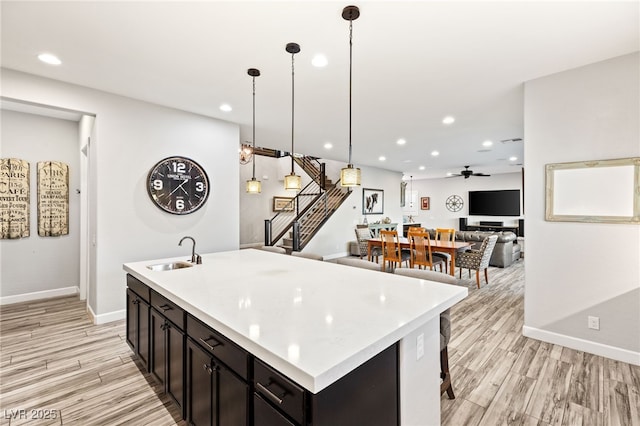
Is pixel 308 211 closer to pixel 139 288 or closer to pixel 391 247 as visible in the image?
pixel 391 247

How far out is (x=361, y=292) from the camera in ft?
6.13

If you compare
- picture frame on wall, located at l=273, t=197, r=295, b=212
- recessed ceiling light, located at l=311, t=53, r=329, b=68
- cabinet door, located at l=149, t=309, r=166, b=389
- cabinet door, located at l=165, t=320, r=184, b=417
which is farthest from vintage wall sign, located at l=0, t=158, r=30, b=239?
picture frame on wall, located at l=273, t=197, r=295, b=212

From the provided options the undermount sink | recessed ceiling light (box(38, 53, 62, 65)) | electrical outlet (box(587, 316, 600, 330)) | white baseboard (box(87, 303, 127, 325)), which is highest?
recessed ceiling light (box(38, 53, 62, 65))

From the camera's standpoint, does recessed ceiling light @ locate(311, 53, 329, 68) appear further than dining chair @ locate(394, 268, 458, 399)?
Yes

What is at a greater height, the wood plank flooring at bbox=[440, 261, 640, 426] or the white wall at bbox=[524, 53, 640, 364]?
the white wall at bbox=[524, 53, 640, 364]

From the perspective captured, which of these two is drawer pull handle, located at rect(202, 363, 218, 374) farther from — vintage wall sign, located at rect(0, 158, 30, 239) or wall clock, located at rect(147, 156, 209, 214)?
vintage wall sign, located at rect(0, 158, 30, 239)

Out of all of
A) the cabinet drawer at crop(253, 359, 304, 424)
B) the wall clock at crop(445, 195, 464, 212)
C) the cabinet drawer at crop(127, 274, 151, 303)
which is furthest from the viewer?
the wall clock at crop(445, 195, 464, 212)

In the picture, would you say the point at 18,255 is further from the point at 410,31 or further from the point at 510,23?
the point at 510,23

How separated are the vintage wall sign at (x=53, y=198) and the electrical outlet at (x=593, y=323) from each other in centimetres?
710

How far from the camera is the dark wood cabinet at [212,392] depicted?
1.35 metres

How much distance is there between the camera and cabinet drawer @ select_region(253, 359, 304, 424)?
3.49 feet

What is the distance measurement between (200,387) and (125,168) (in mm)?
3212

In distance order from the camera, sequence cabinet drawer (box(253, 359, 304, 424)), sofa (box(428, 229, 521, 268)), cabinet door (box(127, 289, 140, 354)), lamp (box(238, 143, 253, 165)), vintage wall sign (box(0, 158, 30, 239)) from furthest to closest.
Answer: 1. lamp (box(238, 143, 253, 165))
2. sofa (box(428, 229, 521, 268))
3. vintage wall sign (box(0, 158, 30, 239))
4. cabinet door (box(127, 289, 140, 354))
5. cabinet drawer (box(253, 359, 304, 424))

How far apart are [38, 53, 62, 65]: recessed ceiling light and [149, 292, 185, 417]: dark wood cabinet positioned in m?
2.53
